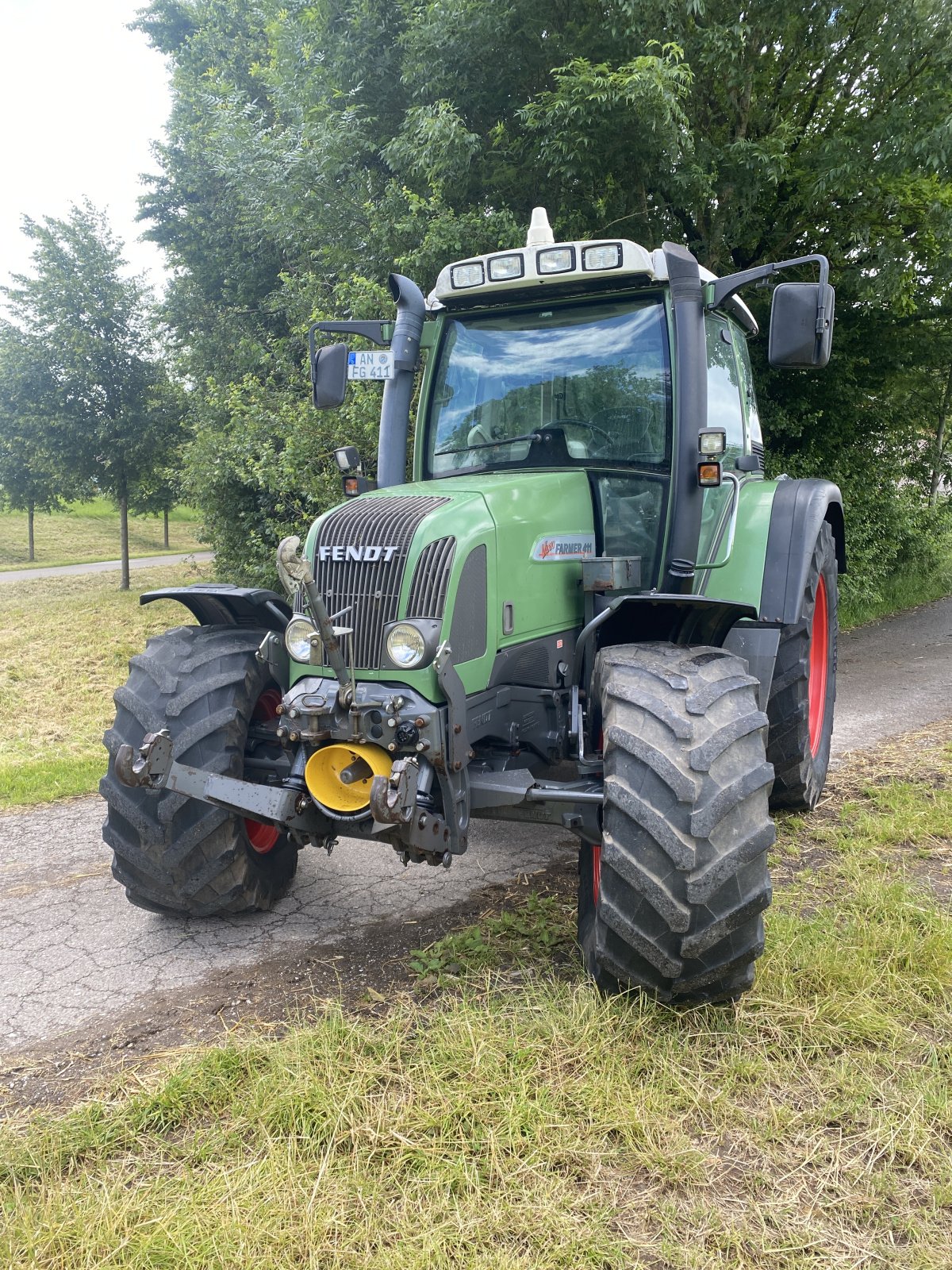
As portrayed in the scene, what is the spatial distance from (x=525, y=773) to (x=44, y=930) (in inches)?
84.0

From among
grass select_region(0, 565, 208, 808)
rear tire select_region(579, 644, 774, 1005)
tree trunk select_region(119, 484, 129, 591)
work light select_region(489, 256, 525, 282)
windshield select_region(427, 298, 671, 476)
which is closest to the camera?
rear tire select_region(579, 644, 774, 1005)

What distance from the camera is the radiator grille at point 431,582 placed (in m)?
3.18

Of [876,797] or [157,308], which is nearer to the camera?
[876,797]

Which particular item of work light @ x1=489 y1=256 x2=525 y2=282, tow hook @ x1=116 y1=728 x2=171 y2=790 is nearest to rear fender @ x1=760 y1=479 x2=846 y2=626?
work light @ x1=489 y1=256 x2=525 y2=282

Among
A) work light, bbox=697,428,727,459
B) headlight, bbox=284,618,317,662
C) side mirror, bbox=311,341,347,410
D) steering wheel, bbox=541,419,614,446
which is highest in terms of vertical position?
side mirror, bbox=311,341,347,410

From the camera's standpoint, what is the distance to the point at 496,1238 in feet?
7.24

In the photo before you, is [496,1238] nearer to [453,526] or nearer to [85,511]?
[453,526]

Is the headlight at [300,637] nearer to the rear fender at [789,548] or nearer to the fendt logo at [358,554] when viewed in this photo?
the fendt logo at [358,554]

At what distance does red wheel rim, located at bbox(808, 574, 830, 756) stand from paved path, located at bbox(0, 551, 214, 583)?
16430 millimetres

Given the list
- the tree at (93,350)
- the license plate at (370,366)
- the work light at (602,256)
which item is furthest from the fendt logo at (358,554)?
the tree at (93,350)

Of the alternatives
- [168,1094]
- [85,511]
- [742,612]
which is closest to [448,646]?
[742,612]

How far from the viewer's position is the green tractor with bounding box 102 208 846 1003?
2.89m

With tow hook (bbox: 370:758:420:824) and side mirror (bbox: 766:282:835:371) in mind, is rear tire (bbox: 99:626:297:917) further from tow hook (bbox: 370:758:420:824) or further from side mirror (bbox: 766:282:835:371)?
side mirror (bbox: 766:282:835:371)

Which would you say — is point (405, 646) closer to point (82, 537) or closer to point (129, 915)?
point (129, 915)
